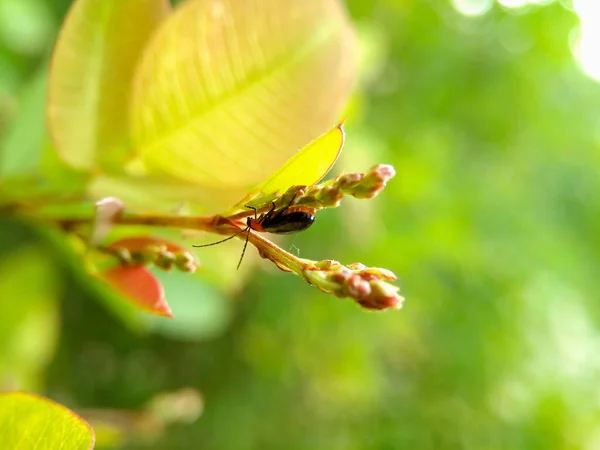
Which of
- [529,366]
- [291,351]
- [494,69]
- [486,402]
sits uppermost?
[494,69]

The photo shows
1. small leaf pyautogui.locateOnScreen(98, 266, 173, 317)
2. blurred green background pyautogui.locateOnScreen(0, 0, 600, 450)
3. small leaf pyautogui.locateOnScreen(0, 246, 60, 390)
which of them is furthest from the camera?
blurred green background pyautogui.locateOnScreen(0, 0, 600, 450)

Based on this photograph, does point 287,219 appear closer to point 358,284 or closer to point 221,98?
point 358,284

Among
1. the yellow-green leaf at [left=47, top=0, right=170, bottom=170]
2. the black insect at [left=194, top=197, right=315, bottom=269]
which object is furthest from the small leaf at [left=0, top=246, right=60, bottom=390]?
the black insect at [left=194, top=197, right=315, bottom=269]

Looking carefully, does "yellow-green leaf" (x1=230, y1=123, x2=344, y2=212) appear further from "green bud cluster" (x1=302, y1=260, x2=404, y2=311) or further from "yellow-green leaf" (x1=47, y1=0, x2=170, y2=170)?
"yellow-green leaf" (x1=47, y1=0, x2=170, y2=170)


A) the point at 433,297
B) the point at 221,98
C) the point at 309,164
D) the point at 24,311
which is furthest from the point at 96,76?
the point at 433,297

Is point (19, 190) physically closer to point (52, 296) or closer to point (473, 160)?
point (52, 296)

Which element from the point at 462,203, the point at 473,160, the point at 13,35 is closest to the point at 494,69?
the point at 473,160

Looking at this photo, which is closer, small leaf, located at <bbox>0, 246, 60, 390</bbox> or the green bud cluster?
the green bud cluster
